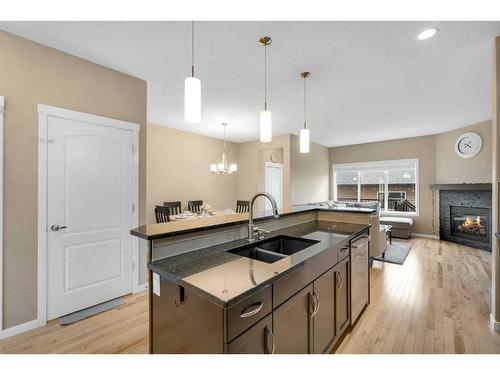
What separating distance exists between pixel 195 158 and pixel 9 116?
3.81 meters

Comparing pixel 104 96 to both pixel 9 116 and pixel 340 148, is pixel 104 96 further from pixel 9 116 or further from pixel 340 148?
pixel 340 148

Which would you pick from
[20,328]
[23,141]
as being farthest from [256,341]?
[23,141]

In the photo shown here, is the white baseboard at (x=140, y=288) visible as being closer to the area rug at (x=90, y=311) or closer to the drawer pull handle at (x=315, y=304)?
the area rug at (x=90, y=311)

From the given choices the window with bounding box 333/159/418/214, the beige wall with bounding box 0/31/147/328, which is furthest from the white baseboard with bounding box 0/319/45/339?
the window with bounding box 333/159/418/214

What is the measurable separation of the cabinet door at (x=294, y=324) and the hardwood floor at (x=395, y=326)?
673mm

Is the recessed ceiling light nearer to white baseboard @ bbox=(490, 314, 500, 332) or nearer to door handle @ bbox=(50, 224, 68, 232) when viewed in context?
white baseboard @ bbox=(490, 314, 500, 332)

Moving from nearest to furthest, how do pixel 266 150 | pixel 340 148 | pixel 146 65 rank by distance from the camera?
pixel 146 65 < pixel 266 150 < pixel 340 148

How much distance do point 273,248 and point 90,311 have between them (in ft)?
6.75

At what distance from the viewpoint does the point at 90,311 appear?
7.91 ft

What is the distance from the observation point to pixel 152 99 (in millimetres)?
3588

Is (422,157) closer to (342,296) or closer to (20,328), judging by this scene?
(342,296)

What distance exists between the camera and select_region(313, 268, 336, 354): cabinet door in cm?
155

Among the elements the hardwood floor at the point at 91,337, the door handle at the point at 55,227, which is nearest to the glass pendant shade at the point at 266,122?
the hardwood floor at the point at 91,337
